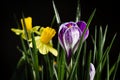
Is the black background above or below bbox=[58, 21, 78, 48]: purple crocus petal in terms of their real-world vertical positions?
below

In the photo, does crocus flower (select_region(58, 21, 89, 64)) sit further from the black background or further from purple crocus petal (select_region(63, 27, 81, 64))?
the black background

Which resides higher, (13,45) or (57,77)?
(57,77)

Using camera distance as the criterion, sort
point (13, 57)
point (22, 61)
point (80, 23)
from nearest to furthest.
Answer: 1. point (80, 23)
2. point (22, 61)
3. point (13, 57)

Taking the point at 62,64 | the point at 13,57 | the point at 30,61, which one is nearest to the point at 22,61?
the point at 30,61

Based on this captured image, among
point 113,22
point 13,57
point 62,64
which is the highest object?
point 62,64

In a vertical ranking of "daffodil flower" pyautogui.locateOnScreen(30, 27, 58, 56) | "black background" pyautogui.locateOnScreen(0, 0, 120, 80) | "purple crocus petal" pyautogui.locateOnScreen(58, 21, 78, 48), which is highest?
"purple crocus petal" pyautogui.locateOnScreen(58, 21, 78, 48)

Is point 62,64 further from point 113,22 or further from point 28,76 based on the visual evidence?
point 113,22

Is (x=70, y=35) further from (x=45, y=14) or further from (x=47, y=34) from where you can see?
(x=45, y=14)

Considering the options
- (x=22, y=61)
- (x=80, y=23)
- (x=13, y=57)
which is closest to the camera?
(x=80, y=23)

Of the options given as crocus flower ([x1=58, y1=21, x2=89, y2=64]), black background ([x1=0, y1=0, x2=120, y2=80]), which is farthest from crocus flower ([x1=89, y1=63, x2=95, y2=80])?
black background ([x1=0, y1=0, x2=120, y2=80])
